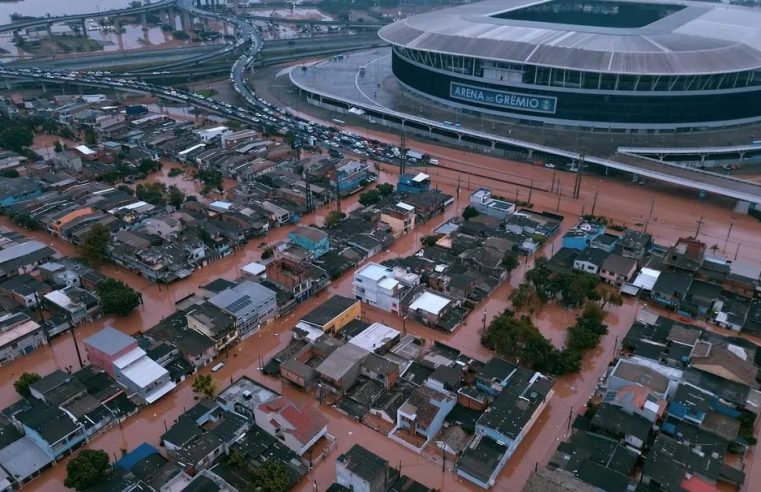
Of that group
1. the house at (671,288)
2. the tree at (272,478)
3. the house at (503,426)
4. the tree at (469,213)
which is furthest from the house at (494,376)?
the tree at (469,213)

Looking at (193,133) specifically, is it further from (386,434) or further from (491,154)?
(386,434)

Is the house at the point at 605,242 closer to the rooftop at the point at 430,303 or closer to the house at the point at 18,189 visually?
the rooftop at the point at 430,303

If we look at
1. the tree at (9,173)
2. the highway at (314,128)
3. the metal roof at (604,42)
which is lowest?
the tree at (9,173)

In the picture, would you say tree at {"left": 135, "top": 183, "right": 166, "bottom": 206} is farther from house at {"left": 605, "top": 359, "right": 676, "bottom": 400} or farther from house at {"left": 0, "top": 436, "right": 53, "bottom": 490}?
house at {"left": 605, "top": 359, "right": 676, "bottom": 400}

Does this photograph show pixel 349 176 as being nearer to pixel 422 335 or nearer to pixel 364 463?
pixel 422 335

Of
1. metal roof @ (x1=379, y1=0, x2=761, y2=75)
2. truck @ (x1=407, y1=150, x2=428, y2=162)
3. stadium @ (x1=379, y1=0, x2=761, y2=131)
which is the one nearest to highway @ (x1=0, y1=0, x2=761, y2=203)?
truck @ (x1=407, y1=150, x2=428, y2=162)

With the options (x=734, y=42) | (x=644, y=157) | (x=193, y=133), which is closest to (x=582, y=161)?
(x=644, y=157)

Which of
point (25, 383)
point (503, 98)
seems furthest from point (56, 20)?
point (25, 383)

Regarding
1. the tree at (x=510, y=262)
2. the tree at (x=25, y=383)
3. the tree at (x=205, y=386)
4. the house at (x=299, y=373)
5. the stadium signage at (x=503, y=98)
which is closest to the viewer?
the tree at (x=25, y=383)
